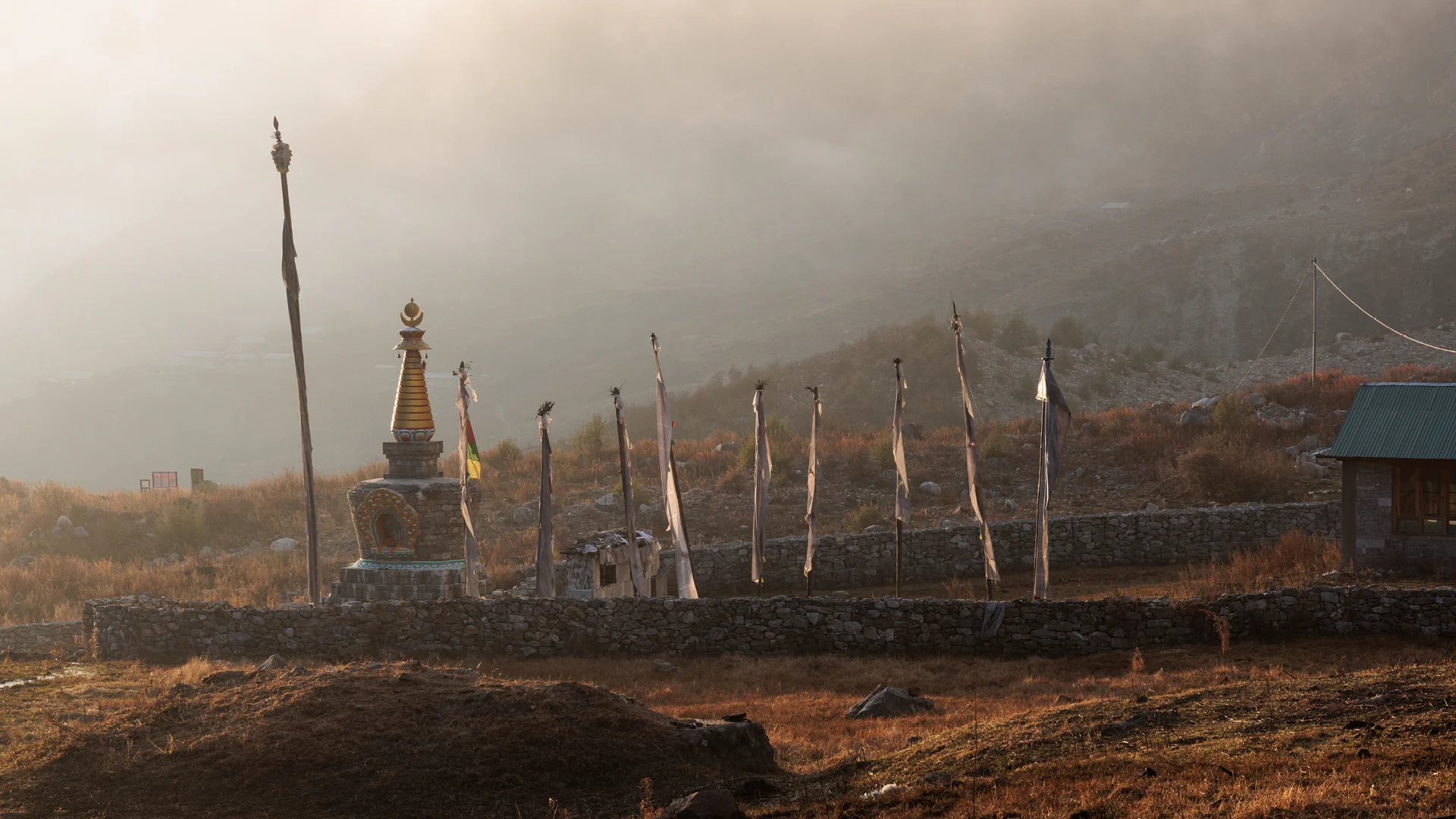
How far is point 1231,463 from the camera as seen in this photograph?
33344 millimetres

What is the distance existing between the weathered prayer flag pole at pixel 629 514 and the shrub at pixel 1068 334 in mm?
44674

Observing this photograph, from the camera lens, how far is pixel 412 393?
23.8 m

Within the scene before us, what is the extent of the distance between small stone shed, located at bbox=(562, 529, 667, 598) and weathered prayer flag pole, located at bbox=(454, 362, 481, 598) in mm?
1951

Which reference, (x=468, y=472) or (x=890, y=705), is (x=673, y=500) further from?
(x=890, y=705)

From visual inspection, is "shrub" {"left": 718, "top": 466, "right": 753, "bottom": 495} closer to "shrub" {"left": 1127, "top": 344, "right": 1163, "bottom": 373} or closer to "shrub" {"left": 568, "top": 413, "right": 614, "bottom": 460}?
"shrub" {"left": 568, "top": 413, "right": 614, "bottom": 460}

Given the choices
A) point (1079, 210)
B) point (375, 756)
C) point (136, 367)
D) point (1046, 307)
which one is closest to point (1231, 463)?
point (375, 756)

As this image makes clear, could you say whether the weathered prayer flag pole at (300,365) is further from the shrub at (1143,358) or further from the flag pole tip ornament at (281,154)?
the shrub at (1143,358)

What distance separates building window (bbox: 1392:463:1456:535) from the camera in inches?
909

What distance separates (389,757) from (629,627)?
872 centimetres

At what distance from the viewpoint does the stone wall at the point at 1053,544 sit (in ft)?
94.2

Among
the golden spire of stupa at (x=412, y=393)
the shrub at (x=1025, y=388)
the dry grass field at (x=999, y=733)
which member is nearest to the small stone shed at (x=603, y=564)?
the golden spire of stupa at (x=412, y=393)

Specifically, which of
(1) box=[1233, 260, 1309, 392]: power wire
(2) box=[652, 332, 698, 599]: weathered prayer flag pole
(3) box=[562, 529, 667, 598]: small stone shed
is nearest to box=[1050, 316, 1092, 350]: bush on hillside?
(1) box=[1233, 260, 1309, 392]: power wire

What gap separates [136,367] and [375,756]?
11609cm

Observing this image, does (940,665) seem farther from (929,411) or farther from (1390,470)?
(929,411)
